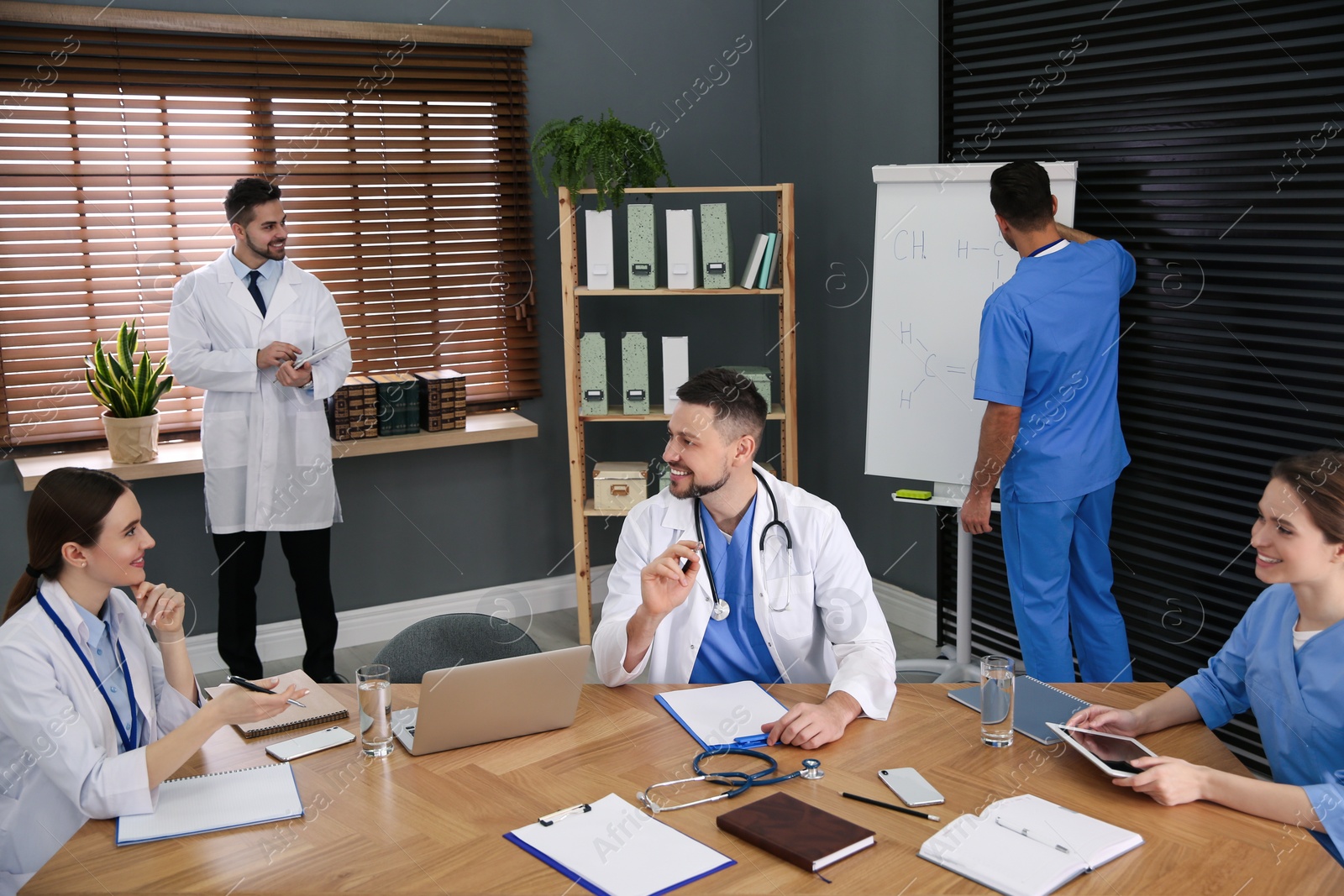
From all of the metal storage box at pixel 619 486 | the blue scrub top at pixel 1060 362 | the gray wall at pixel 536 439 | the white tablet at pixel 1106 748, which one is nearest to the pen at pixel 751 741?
the white tablet at pixel 1106 748

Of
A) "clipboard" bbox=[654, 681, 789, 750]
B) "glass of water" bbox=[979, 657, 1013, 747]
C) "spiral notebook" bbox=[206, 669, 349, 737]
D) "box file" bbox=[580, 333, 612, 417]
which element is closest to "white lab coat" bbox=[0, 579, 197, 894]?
"spiral notebook" bbox=[206, 669, 349, 737]

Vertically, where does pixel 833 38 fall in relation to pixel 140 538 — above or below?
above

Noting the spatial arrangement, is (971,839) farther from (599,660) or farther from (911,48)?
(911,48)

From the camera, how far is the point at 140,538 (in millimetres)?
2141

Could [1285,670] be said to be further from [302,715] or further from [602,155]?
[602,155]

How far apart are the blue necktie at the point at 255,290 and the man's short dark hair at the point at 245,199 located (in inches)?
7.1

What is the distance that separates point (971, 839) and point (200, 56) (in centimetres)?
403

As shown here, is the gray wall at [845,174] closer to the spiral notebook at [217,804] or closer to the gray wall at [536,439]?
the gray wall at [536,439]

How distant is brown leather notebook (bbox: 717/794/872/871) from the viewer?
157cm

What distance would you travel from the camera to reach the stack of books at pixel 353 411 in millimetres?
4387

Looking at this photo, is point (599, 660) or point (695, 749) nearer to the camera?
point (695, 749)

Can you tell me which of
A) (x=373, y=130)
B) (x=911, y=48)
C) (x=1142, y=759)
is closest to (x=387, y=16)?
(x=373, y=130)

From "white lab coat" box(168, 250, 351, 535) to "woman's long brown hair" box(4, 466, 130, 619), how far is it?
1.77 m

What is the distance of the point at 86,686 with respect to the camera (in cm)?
197
